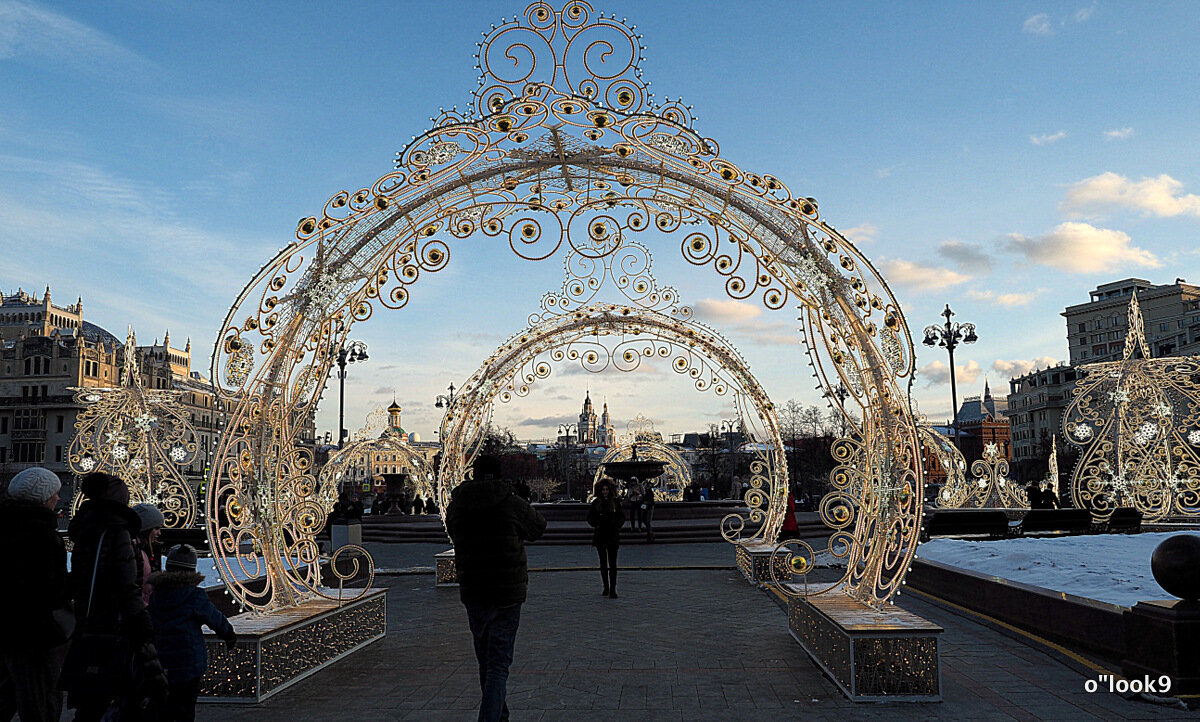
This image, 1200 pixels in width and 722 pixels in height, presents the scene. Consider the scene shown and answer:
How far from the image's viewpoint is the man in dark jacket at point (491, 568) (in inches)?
180

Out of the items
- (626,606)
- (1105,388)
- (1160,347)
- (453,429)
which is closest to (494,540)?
(626,606)

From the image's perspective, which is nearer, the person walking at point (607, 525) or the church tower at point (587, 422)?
the person walking at point (607, 525)

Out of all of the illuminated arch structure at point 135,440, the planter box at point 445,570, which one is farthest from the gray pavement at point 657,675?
the illuminated arch structure at point 135,440

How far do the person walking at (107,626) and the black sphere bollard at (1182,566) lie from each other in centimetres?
613

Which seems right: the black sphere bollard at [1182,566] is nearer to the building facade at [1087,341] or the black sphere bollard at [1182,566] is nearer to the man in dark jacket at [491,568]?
the man in dark jacket at [491,568]

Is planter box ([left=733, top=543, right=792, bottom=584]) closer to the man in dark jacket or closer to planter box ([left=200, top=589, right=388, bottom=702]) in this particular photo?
planter box ([left=200, top=589, right=388, bottom=702])

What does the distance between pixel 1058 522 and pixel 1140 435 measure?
322 centimetres

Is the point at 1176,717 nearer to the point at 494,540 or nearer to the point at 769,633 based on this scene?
the point at 769,633

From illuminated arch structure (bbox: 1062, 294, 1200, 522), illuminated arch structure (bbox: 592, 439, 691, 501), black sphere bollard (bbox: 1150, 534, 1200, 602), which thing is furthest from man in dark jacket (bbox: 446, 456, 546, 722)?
illuminated arch structure (bbox: 592, 439, 691, 501)

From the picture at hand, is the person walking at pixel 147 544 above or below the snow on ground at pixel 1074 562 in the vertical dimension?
above

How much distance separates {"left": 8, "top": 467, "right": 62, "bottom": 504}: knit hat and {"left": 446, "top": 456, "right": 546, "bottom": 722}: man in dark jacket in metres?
2.03

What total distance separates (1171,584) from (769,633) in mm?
3535

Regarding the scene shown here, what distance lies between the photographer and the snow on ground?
7.46 m

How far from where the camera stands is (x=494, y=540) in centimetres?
472
